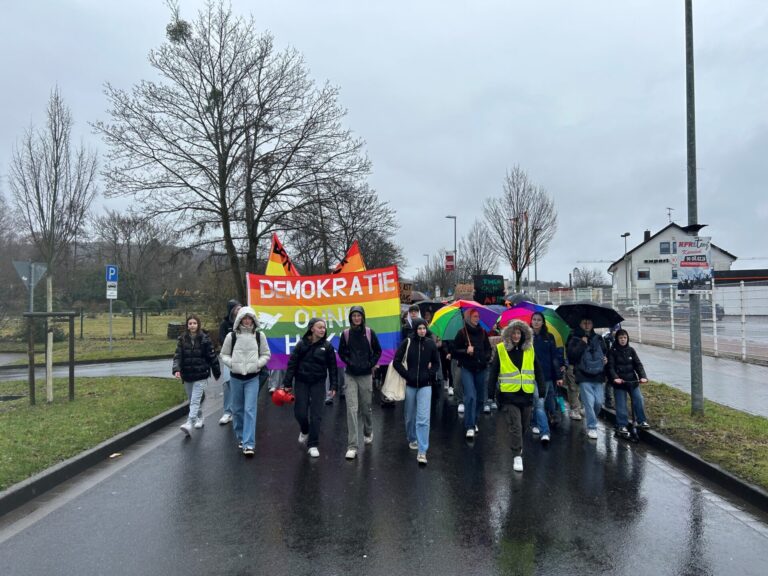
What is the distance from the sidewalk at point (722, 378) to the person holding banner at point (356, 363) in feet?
19.9

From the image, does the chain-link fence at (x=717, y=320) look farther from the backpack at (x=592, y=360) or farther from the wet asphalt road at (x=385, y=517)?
the wet asphalt road at (x=385, y=517)

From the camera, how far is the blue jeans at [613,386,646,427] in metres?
7.36

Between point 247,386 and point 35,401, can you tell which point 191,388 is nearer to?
point 247,386

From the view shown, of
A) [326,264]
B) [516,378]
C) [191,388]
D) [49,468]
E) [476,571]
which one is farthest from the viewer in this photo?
[326,264]

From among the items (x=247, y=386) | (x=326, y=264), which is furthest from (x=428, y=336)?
(x=326, y=264)

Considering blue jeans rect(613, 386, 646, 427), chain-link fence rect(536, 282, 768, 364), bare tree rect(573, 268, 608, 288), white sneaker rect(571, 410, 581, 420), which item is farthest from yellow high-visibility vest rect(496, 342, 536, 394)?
bare tree rect(573, 268, 608, 288)

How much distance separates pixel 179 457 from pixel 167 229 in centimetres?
1359

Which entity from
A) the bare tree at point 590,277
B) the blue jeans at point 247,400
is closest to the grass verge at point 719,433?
the blue jeans at point 247,400

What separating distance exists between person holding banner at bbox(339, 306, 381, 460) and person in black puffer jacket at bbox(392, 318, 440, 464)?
14.4 inches

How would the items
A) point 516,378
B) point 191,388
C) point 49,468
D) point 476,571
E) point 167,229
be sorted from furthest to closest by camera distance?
point 167,229
point 191,388
point 516,378
point 49,468
point 476,571

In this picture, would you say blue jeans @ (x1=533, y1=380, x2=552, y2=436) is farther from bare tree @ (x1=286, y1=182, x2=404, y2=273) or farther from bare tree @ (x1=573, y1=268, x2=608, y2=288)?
bare tree @ (x1=573, y1=268, x2=608, y2=288)

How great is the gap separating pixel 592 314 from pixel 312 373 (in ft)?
13.7

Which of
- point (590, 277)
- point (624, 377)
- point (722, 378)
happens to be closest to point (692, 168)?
point (624, 377)

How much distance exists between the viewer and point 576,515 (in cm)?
476
